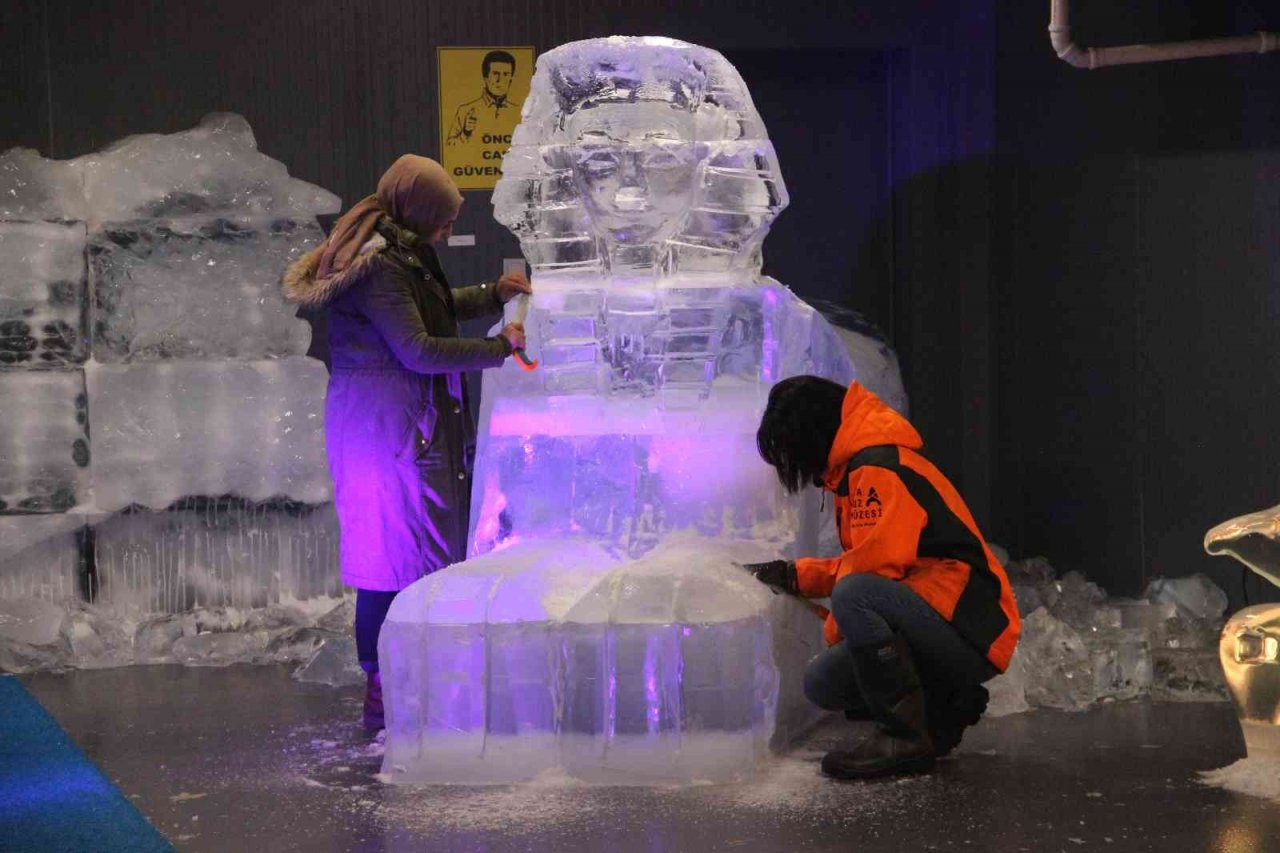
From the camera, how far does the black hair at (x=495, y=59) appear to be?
580 cm

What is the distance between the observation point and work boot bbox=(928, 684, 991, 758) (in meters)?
3.63

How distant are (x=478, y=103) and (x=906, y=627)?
3111mm

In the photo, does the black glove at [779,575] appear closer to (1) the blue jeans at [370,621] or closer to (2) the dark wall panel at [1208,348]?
(1) the blue jeans at [370,621]

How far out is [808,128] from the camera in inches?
237

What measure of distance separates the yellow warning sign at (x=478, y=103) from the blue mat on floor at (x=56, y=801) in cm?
251

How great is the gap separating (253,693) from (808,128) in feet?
9.80

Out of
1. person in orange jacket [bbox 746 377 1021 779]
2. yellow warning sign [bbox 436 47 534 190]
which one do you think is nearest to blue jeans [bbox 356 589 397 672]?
person in orange jacket [bbox 746 377 1021 779]

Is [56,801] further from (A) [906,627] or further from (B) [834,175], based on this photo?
(B) [834,175]

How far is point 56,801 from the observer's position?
360cm

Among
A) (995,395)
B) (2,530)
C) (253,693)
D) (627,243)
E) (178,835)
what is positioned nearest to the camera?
(178,835)

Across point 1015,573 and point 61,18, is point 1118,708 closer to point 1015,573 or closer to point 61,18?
point 1015,573

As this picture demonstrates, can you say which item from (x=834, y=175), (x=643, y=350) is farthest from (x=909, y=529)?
(x=834, y=175)

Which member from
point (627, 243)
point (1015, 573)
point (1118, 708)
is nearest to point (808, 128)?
point (1015, 573)

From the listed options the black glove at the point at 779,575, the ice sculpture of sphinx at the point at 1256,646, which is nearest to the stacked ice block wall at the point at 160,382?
the black glove at the point at 779,575
